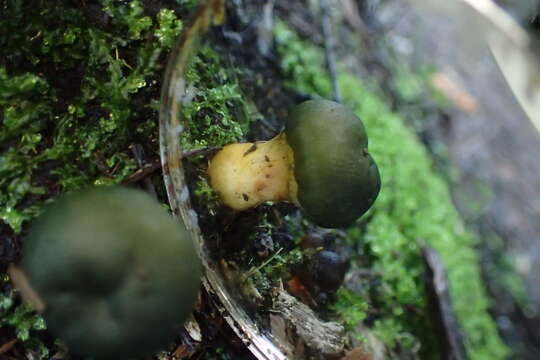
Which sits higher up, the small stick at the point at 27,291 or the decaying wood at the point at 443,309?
the small stick at the point at 27,291

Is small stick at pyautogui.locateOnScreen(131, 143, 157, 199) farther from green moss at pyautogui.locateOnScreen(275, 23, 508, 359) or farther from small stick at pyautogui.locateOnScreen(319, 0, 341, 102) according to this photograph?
small stick at pyautogui.locateOnScreen(319, 0, 341, 102)

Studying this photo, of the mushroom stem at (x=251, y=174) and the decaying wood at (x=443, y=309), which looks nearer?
the mushroom stem at (x=251, y=174)

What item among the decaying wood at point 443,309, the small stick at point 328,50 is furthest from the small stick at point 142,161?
the decaying wood at point 443,309

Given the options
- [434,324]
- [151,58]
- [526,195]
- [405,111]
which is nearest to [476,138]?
[526,195]

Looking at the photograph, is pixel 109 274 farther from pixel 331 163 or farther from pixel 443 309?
pixel 443 309

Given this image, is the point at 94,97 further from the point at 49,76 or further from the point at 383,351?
the point at 383,351

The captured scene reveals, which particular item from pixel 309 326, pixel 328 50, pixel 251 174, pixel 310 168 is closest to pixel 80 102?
pixel 251 174

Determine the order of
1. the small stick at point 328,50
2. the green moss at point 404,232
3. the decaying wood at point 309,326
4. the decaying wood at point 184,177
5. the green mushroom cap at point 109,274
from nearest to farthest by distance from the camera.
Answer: the green mushroom cap at point 109,274
the decaying wood at point 184,177
the decaying wood at point 309,326
the green moss at point 404,232
the small stick at point 328,50

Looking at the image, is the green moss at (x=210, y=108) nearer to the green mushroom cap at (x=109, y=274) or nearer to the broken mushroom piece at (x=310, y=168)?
the broken mushroom piece at (x=310, y=168)
